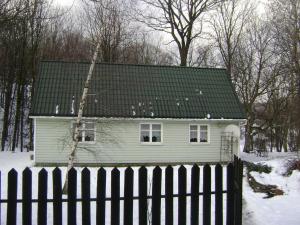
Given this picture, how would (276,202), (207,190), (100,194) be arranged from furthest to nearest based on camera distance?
1. (276,202)
2. (207,190)
3. (100,194)

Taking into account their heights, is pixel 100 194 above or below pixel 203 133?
below

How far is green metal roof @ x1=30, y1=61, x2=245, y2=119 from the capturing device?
890 inches

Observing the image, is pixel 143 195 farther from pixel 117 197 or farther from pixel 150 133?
pixel 150 133

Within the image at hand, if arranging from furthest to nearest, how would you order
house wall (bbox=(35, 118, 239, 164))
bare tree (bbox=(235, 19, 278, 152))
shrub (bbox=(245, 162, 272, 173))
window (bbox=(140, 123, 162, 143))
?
bare tree (bbox=(235, 19, 278, 152)) < window (bbox=(140, 123, 162, 143)) < house wall (bbox=(35, 118, 239, 164)) < shrub (bbox=(245, 162, 272, 173))

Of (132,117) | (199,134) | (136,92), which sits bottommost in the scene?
(199,134)

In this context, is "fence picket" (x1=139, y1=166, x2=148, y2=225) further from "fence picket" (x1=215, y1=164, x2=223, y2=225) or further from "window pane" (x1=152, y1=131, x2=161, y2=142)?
"window pane" (x1=152, y1=131, x2=161, y2=142)

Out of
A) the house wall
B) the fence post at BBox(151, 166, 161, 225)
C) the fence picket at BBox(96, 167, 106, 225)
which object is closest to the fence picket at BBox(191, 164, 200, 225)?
the fence post at BBox(151, 166, 161, 225)

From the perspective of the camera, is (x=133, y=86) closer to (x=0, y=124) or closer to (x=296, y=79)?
(x=296, y=79)

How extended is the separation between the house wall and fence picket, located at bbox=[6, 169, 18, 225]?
14.3 metres

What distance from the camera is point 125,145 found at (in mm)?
22500

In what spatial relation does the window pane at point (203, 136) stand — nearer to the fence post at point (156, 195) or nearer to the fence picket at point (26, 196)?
the fence post at point (156, 195)

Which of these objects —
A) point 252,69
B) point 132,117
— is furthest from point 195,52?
point 132,117

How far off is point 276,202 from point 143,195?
20.2 feet

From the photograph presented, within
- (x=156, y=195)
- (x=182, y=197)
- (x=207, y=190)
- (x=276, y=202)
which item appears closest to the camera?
(x=156, y=195)
